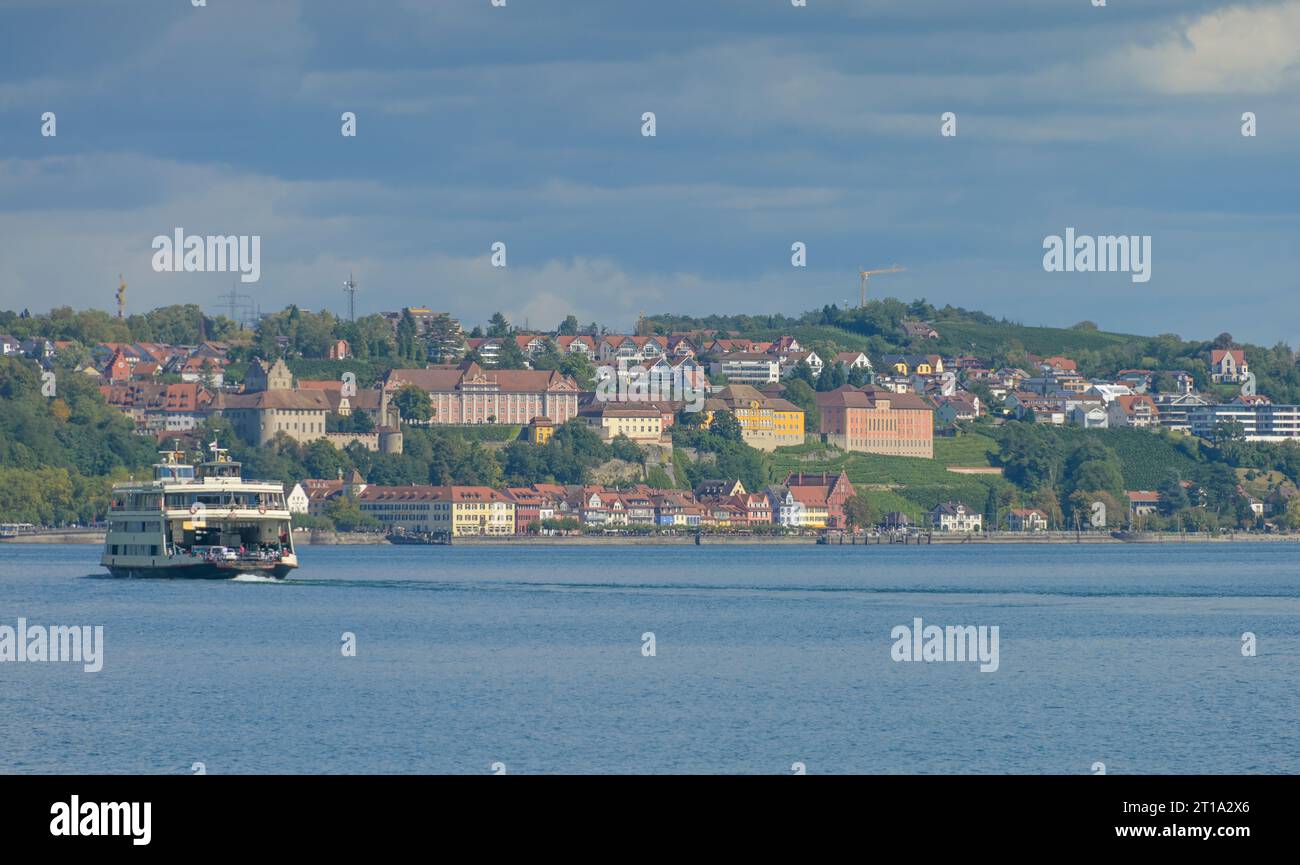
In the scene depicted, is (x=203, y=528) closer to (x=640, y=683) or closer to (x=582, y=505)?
(x=640, y=683)

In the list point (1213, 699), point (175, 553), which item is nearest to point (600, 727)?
point (1213, 699)

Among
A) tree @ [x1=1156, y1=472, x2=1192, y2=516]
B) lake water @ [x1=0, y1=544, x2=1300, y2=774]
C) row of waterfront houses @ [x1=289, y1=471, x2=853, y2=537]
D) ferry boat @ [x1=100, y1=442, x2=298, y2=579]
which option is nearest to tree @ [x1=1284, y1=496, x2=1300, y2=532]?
tree @ [x1=1156, y1=472, x2=1192, y2=516]

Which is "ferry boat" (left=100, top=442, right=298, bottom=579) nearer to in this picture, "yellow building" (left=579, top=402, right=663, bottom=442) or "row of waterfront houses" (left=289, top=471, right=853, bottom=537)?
"row of waterfront houses" (left=289, top=471, right=853, bottom=537)

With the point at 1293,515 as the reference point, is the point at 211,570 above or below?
above

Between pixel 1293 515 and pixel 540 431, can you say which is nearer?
pixel 1293 515

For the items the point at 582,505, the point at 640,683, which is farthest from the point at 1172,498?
the point at 640,683
